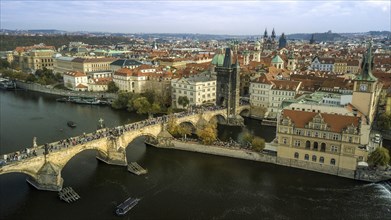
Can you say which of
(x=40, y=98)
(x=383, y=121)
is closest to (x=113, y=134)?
(x=383, y=121)

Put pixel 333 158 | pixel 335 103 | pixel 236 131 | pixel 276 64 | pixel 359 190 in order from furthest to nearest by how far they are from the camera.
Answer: pixel 276 64 < pixel 236 131 < pixel 335 103 < pixel 333 158 < pixel 359 190

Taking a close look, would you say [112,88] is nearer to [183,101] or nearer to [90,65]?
[183,101]

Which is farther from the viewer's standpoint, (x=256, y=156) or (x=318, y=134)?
(x=256, y=156)

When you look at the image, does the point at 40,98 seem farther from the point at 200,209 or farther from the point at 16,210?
the point at 200,209

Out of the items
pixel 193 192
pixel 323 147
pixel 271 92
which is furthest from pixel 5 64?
pixel 323 147

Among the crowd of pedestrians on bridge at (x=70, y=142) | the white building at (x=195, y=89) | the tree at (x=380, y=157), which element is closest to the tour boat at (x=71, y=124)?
the crowd of pedestrians on bridge at (x=70, y=142)

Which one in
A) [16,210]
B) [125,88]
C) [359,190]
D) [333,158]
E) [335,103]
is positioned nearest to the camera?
[16,210]
